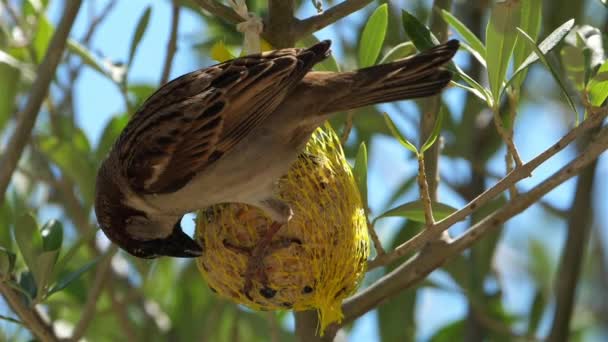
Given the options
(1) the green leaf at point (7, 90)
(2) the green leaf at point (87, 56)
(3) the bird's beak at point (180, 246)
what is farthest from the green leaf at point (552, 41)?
(1) the green leaf at point (7, 90)

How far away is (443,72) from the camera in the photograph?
9.68 feet

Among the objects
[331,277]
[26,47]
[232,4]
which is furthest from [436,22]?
[26,47]

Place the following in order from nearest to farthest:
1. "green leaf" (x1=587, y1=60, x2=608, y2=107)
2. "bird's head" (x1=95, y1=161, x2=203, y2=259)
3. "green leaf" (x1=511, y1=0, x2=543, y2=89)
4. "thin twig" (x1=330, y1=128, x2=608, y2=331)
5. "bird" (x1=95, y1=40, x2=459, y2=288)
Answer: "green leaf" (x1=587, y1=60, x2=608, y2=107)
"green leaf" (x1=511, y1=0, x2=543, y2=89)
"thin twig" (x1=330, y1=128, x2=608, y2=331)
"bird" (x1=95, y1=40, x2=459, y2=288)
"bird's head" (x1=95, y1=161, x2=203, y2=259)

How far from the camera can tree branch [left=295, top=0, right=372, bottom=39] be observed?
3.04 meters

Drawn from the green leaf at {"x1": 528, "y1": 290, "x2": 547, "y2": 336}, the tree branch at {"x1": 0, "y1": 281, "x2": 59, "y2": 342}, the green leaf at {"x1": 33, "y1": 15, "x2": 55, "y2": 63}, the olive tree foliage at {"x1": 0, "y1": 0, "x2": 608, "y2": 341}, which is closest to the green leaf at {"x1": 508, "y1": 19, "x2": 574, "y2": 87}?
the olive tree foliage at {"x1": 0, "y1": 0, "x2": 608, "y2": 341}

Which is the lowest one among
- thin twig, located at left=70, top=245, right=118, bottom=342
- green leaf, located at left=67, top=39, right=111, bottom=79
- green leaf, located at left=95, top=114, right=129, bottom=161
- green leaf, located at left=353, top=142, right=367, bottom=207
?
thin twig, located at left=70, top=245, right=118, bottom=342

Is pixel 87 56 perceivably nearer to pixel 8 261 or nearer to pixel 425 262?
pixel 8 261

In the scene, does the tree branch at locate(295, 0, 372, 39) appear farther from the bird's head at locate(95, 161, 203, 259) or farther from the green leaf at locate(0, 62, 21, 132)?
the green leaf at locate(0, 62, 21, 132)

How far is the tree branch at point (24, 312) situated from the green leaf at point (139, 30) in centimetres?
113

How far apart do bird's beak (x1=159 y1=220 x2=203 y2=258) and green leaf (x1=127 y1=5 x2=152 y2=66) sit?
77 centimetres

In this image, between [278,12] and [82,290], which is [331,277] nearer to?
[278,12]

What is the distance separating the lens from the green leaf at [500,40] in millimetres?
2820

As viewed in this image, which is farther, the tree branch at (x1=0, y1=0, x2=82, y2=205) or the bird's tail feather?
the tree branch at (x1=0, y1=0, x2=82, y2=205)

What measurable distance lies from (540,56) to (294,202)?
0.96 meters
